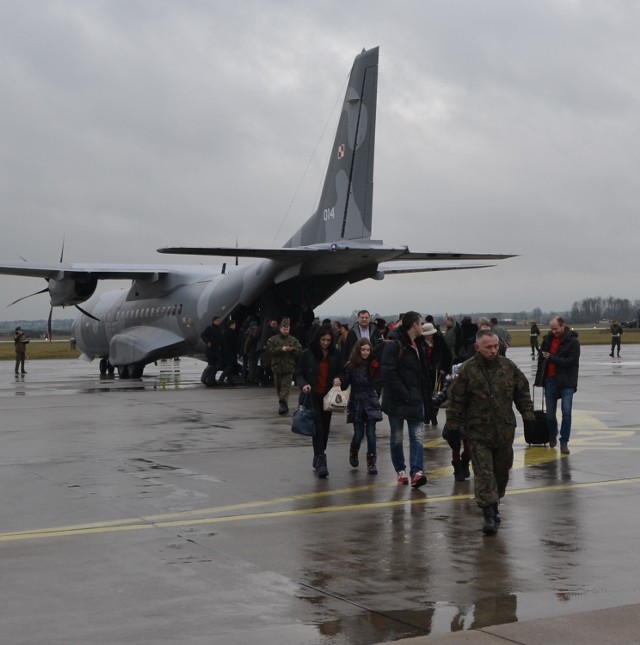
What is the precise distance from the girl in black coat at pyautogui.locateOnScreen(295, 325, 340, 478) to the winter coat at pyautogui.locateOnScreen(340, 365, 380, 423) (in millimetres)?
194

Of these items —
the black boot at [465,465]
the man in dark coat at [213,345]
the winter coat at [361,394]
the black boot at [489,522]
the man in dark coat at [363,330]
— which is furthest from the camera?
the man in dark coat at [213,345]

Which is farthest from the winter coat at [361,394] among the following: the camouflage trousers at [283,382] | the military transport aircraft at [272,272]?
the military transport aircraft at [272,272]

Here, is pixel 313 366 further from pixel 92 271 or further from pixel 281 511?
pixel 92 271

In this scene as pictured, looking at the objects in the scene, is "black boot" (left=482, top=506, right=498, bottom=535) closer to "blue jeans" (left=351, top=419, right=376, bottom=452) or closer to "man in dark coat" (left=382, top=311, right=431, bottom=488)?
"man in dark coat" (left=382, top=311, right=431, bottom=488)

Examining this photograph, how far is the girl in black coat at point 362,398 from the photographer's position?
1155cm

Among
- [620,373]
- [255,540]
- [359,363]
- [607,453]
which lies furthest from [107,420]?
[620,373]

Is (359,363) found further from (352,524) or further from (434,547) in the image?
(434,547)

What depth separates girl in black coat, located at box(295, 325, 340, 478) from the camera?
11.6m

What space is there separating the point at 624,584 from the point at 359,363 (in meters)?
5.47

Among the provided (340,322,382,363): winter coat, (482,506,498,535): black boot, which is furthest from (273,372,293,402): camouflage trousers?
(482,506,498,535): black boot

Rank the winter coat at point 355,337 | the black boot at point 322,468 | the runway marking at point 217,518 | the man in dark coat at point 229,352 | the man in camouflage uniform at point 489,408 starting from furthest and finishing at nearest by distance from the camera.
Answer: the man in dark coat at point 229,352, the winter coat at point 355,337, the black boot at point 322,468, the man in camouflage uniform at point 489,408, the runway marking at point 217,518

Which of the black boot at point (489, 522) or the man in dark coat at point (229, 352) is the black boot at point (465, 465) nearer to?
the black boot at point (489, 522)

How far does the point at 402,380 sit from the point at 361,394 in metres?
1.34

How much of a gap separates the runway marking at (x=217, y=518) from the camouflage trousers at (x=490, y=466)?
120 cm
